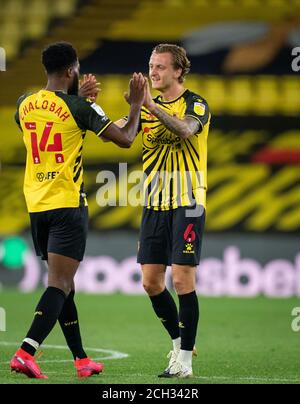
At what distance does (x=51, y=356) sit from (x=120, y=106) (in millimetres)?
7476

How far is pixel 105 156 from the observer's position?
13.8 metres

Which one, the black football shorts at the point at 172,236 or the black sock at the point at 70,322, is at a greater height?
the black football shorts at the point at 172,236

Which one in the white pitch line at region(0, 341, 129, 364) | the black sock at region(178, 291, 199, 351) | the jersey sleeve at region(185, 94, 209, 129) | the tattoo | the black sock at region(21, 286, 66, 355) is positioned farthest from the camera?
the white pitch line at region(0, 341, 129, 364)

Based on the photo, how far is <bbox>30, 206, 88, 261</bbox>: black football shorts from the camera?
5.73 meters

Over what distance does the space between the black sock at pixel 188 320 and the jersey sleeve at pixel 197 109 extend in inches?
42.6

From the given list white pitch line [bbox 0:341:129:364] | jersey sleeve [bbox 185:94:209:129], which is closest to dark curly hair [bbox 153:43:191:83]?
jersey sleeve [bbox 185:94:209:129]

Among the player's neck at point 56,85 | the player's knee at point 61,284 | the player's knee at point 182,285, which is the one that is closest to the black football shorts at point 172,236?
the player's knee at point 182,285

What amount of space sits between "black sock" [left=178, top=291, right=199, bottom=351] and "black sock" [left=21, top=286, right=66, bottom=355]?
2.70 ft

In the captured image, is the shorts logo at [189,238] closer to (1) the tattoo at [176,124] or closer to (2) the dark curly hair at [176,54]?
(1) the tattoo at [176,124]

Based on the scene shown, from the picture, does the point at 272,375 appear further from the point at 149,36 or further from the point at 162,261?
the point at 149,36

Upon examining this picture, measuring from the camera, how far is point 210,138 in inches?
546

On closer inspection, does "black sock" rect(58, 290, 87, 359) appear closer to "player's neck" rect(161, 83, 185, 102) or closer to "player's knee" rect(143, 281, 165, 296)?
"player's knee" rect(143, 281, 165, 296)

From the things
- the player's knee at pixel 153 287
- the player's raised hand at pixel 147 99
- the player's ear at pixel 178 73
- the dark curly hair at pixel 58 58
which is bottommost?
the player's knee at pixel 153 287

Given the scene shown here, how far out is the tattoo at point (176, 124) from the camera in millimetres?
5934
